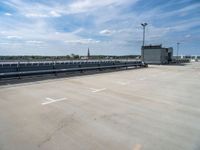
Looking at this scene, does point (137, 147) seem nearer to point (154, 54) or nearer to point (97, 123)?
point (97, 123)

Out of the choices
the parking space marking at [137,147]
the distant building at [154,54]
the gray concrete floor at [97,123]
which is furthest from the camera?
the distant building at [154,54]

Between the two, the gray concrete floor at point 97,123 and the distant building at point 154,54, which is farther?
the distant building at point 154,54

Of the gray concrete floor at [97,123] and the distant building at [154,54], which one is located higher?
the distant building at [154,54]

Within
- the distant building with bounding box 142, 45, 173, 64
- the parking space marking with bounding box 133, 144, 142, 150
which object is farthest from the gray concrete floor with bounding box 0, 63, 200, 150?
the distant building with bounding box 142, 45, 173, 64

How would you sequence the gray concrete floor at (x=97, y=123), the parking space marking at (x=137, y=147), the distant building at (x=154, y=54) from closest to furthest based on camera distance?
1. the parking space marking at (x=137, y=147)
2. the gray concrete floor at (x=97, y=123)
3. the distant building at (x=154, y=54)

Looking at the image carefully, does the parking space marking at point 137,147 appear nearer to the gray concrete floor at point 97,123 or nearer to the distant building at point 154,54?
the gray concrete floor at point 97,123

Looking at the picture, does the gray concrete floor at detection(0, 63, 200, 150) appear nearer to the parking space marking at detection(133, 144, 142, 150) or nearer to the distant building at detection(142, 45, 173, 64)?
the parking space marking at detection(133, 144, 142, 150)

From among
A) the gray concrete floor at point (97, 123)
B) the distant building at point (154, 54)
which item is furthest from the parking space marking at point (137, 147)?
the distant building at point (154, 54)

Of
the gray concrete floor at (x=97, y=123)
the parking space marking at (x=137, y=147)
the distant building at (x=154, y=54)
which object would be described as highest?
the distant building at (x=154, y=54)

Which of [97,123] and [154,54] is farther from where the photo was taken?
[154,54]

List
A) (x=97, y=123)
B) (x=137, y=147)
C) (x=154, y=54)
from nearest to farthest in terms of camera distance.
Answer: (x=137, y=147)
(x=97, y=123)
(x=154, y=54)

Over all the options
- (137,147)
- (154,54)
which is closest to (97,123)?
(137,147)

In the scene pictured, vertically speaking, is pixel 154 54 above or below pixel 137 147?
above

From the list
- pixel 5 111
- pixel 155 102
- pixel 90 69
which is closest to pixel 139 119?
pixel 155 102
